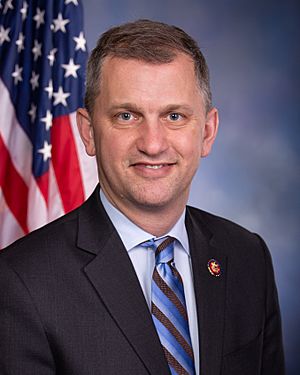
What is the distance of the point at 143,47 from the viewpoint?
2.58 metres

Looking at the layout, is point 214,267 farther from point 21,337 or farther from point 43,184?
point 43,184

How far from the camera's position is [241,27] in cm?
535

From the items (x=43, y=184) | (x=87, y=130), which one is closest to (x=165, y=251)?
(x=87, y=130)

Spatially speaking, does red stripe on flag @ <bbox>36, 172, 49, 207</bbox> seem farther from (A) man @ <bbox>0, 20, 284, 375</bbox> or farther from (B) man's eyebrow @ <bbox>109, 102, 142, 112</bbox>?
(B) man's eyebrow @ <bbox>109, 102, 142, 112</bbox>

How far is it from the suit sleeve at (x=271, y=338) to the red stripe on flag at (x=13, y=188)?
1713 mm

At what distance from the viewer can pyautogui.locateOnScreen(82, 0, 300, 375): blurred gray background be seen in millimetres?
5320

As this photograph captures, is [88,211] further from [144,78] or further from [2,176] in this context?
[2,176]

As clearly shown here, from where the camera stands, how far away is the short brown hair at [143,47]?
102 inches

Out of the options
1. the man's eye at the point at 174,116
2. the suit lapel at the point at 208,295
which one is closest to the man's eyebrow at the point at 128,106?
the man's eye at the point at 174,116

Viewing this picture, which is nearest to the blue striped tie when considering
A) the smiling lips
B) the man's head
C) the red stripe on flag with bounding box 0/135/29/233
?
the man's head

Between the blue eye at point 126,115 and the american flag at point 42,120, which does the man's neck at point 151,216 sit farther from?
the american flag at point 42,120

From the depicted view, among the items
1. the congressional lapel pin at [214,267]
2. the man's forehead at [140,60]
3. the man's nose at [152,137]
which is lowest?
the congressional lapel pin at [214,267]

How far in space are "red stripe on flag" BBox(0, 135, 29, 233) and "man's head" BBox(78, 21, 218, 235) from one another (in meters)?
1.66

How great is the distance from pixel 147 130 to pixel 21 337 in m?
0.80
